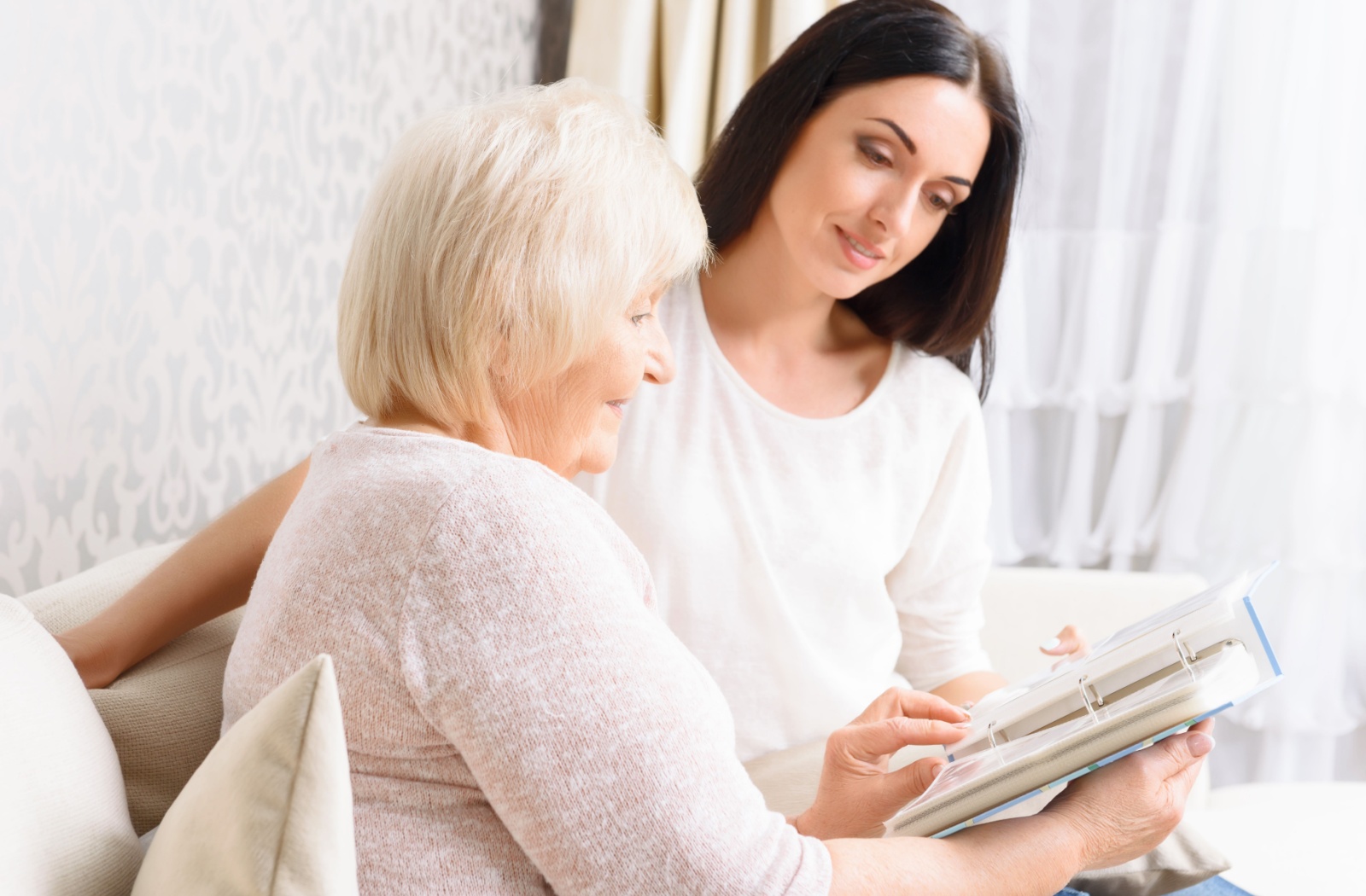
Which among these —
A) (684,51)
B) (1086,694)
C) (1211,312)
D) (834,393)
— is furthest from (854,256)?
(1211,312)

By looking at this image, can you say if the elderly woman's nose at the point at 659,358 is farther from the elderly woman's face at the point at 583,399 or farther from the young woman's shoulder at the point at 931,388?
the young woman's shoulder at the point at 931,388

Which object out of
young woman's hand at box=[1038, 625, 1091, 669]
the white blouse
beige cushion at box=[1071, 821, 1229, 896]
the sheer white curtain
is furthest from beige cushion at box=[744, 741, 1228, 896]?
the sheer white curtain

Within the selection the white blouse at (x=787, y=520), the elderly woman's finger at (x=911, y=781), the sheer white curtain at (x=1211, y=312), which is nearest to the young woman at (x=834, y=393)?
the white blouse at (x=787, y=520)

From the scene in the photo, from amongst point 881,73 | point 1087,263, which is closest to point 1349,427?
point 1087,263

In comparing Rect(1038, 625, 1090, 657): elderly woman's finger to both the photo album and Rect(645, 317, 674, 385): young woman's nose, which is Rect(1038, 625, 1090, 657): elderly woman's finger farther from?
Rect(645, 317, 674, 385): young woman's nose

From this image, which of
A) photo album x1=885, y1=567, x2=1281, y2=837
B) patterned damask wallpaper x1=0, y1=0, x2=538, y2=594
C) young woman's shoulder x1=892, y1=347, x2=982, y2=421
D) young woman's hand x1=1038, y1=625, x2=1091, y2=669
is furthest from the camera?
young woman's shoulder x1=892, y1=347, x2=982, y2=421

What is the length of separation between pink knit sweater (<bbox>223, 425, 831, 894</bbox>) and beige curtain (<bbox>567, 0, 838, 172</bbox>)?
171 centimetres

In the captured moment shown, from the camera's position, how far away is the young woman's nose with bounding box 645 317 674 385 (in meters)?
0.98

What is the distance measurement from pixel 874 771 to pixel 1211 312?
1.63 m

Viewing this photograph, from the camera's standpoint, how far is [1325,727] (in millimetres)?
2348

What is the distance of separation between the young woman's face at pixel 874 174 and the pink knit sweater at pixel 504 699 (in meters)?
0.83

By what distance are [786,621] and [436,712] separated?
0.86 meters

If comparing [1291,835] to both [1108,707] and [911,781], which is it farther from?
[1108,707]

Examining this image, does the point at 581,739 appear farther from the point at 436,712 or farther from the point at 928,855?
the point at 928,855
